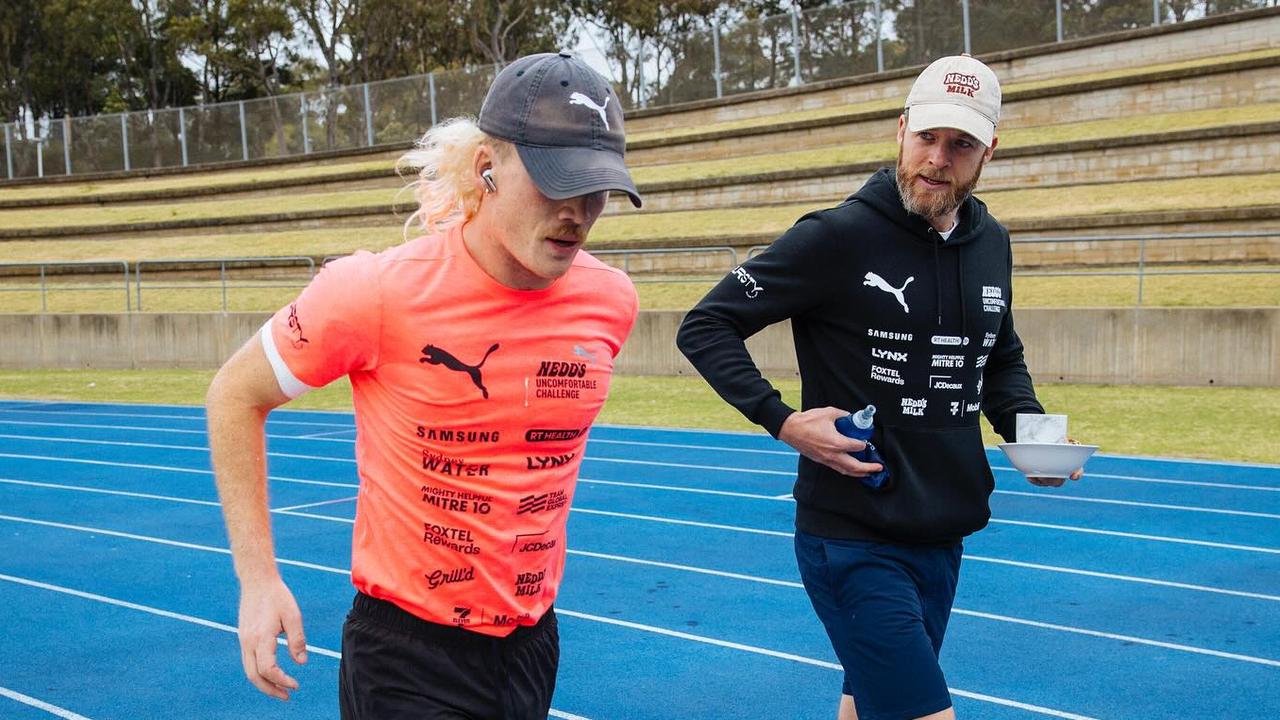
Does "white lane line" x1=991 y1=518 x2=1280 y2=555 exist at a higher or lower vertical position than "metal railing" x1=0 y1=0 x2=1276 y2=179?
lower

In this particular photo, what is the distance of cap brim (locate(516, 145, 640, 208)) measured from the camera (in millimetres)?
2387

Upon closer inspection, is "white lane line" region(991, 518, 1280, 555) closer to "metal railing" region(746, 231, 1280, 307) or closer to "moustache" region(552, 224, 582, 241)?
"moustache" region(552, 224, 582, 241)

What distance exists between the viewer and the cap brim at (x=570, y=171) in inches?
94.0

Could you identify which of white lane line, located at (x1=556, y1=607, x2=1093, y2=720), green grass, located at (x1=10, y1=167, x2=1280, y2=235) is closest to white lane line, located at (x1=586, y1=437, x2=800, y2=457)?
white lane line, located at (x1=556, y1=607, x2=1093, y2=720)

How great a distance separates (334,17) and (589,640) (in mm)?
51416

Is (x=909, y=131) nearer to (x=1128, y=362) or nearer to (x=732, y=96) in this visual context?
(x=1128, y=362)

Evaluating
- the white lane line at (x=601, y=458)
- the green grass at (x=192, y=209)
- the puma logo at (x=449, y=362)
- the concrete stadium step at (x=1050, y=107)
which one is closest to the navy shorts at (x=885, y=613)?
the puma logo at (x=449, y=362)

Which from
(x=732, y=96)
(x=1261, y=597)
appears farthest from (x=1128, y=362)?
(x=732, y=96)

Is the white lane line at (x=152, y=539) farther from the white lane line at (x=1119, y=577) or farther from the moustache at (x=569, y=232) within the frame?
the moustache at (x=569, y=232)

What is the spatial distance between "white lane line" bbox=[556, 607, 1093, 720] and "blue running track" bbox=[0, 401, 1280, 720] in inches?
0.6

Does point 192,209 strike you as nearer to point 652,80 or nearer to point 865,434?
point 652,80

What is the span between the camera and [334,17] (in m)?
54.2

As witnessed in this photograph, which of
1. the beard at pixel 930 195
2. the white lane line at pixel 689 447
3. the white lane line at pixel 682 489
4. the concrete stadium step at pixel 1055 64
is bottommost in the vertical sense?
the white lane line at pixel 682 489

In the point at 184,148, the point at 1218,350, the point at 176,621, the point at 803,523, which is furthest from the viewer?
the point at 184,148
